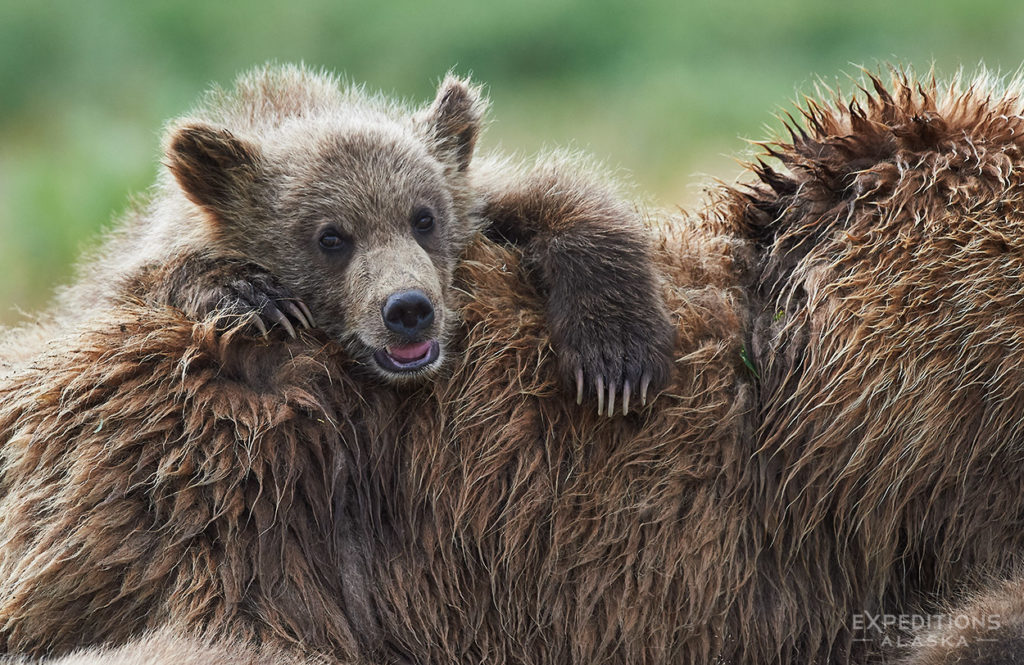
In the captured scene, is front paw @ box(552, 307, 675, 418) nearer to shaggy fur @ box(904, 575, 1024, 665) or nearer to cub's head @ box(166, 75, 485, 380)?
cub's head @ box(166, 75, 485, 380)

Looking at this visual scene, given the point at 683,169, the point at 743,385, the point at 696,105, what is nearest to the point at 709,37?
the point at 696,105

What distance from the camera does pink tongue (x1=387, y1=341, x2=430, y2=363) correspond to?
3.85 meters

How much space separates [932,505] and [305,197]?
8.27ft

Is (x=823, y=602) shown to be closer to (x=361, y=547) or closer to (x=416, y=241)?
(x=361, y=547)

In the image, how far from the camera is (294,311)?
13.4 ft

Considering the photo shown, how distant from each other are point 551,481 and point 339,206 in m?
1.49

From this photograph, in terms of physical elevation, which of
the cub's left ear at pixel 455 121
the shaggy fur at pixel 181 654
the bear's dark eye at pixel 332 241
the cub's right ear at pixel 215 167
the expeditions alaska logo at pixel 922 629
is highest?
the cub's left ear at pixel 455 121

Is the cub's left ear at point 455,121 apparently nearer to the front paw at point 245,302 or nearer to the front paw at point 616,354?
the front paw at point 245,302

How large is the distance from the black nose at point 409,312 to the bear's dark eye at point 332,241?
55 centimetres

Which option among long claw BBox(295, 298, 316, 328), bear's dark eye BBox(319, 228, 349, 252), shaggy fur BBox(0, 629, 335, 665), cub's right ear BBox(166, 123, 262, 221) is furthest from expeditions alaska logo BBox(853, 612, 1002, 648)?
cub's right ear BBox(166, 123, 262, 221)

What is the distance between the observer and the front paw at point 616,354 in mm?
3770

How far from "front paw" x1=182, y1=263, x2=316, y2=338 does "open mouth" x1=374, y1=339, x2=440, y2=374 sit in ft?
1.04

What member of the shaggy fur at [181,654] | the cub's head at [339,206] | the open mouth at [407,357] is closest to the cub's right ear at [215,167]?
the cub's head at [339,206]

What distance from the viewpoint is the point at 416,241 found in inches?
180
